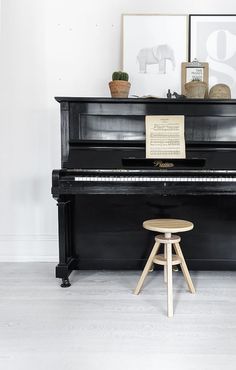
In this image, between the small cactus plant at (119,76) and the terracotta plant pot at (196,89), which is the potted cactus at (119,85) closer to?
the small cactus plant at (119,76)

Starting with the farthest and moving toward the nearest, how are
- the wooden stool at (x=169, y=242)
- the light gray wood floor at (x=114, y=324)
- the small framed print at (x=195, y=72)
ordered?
the small framed print at (x=195, y=72)
the wooden stool at (x=169, y=242)
the light gray wood floor at (x=114, y=324)

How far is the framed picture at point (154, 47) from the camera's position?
113 inches

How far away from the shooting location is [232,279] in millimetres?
2613

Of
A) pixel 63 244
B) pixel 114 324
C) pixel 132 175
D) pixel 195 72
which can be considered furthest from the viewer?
pixel 195 72

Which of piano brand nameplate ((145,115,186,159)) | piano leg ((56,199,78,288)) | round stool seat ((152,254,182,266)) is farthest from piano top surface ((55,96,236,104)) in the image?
round stool seat ((152,254,182,266))

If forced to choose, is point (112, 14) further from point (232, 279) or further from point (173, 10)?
point (232, 279)

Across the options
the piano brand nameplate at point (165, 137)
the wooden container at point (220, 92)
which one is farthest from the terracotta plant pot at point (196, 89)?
the piano brand nameplate at point (165, 137)

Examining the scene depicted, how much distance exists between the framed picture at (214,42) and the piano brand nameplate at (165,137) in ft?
1.99

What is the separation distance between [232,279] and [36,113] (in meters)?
2.06

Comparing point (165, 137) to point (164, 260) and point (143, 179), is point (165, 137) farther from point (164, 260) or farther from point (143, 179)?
point (164, 260)

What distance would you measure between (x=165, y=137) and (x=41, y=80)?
1.21 meters

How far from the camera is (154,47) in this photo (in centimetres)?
288

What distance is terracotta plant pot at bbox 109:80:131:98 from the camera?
257cm

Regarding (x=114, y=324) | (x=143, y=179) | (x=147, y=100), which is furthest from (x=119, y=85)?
(x=114, y=324)
